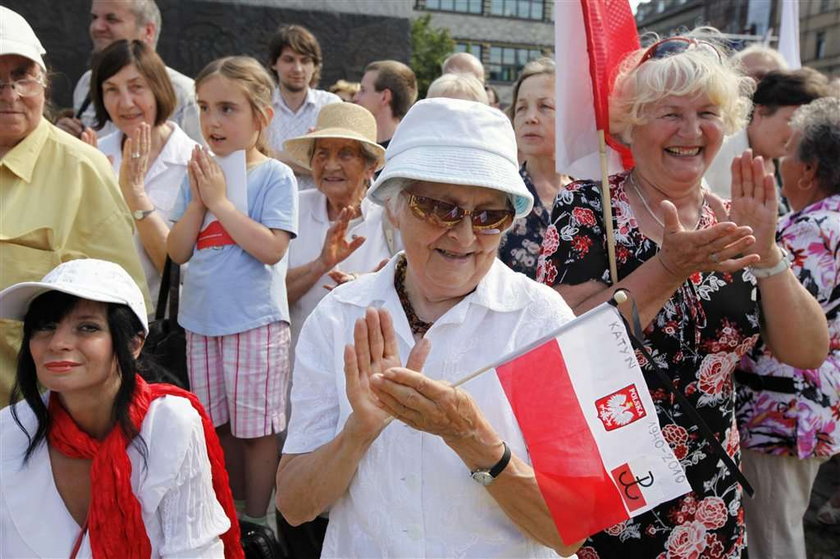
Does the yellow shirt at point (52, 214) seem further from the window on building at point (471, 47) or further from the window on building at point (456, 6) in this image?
the window on building at point (456, 6)

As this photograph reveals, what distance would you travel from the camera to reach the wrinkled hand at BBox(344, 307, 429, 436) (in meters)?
1.71

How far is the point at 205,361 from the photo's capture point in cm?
378

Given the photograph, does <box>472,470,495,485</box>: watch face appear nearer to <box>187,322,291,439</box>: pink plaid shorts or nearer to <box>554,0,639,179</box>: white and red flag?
<box>554,0,639,179</box>: white and red flag

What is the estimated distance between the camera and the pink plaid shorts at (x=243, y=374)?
373cm

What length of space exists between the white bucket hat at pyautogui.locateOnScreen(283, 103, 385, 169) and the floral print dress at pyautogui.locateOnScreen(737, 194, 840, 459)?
2.05 m

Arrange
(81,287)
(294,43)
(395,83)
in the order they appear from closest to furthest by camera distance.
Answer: (81,287) → (395,83) → (294,43)

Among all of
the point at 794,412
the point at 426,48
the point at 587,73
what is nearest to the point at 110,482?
the point at 587,73

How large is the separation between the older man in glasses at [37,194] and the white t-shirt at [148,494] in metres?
0.76

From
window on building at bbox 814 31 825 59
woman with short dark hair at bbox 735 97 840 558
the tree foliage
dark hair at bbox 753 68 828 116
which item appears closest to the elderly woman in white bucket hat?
woman with short dark hair at bbox 735 97 840 558

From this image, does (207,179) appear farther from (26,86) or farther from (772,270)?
(772,270)

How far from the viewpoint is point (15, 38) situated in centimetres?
307

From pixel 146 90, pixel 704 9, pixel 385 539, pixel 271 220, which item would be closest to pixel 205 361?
pixel 271 220

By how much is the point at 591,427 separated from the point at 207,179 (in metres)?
2.47

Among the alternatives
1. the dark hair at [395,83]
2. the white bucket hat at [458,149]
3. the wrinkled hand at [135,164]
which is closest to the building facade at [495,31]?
the dark hair at [395,83]
